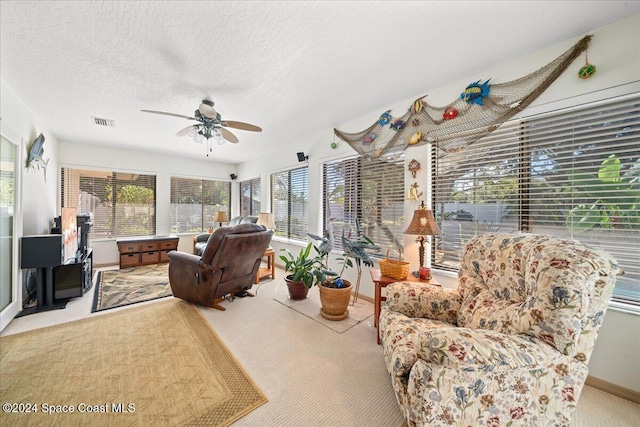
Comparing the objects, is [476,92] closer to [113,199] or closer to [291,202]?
[291,202]

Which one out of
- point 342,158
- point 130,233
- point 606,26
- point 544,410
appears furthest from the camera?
point 130,233

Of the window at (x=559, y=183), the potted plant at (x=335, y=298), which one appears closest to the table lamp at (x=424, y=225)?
the window at (x=559, y=183)

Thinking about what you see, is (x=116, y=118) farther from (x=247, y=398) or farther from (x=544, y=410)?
(x=544, y=410)

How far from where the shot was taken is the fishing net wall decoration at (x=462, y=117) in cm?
188

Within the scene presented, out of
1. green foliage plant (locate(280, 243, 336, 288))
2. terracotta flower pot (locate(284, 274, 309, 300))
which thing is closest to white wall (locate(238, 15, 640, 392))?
green foliage plant (locate(280, 243, 336, 288))

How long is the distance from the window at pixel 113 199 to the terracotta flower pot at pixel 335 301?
16.2ft

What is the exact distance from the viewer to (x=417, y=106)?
260cm

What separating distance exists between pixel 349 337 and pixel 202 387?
1.25m

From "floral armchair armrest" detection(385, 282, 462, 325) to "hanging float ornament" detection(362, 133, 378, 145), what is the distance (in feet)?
6.54

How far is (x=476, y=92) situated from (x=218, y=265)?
3151 mm

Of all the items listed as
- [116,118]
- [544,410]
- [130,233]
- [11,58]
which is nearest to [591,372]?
[544,410]

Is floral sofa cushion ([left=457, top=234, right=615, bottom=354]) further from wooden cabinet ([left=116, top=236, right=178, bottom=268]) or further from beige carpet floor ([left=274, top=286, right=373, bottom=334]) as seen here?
wooden cabinet ([left=116, top=236, right=178, bottom=268])

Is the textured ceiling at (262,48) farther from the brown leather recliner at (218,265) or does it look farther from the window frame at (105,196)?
the window frame at (105,196)

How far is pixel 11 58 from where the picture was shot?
6.50ft
